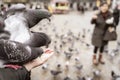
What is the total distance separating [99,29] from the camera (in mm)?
6562

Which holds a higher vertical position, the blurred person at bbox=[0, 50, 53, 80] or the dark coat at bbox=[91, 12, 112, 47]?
the blurred person at bbox=[0, 50, 53, 80]

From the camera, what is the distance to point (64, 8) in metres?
21.0

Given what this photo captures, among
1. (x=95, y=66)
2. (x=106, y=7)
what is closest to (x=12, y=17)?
(x=106, y=7)

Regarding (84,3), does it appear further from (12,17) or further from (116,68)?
(12,17)

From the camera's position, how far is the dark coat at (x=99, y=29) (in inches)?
252

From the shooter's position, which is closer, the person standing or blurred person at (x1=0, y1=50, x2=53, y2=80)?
blurred person at (x1=0, y1=50, x2=53, y2=80)

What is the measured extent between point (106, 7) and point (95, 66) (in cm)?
161

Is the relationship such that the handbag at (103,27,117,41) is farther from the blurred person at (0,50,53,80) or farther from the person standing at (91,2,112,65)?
the blurred person at (0,50,53,80)

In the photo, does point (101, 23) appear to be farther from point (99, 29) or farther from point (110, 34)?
point (110, 34)

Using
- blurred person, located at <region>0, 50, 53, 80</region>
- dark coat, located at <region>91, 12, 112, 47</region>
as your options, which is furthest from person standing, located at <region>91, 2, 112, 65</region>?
blurred person, located at <region>0, 50, 53, 80</region>

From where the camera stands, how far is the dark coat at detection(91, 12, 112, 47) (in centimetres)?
640

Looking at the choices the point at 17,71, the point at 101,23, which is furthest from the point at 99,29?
the point at 17,71

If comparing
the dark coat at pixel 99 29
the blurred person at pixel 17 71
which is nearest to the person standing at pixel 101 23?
the dark coat at pixel 99 29

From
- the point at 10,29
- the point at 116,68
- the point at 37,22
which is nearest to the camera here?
the point at 10,29
